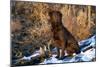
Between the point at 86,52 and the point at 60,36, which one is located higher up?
the point at 60,36

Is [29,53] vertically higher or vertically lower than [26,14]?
lower

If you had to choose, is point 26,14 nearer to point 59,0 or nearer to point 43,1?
point 43,1

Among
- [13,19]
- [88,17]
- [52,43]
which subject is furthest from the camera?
[88,17]

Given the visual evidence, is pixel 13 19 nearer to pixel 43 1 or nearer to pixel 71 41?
pixel 43 1

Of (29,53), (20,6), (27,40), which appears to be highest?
(20,6)

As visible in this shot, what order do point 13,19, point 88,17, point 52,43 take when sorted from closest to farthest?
point 13,19, point 52,43, point 88,17

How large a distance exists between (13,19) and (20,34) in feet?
0.59

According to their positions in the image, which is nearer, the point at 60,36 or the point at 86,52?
the point at 60,36

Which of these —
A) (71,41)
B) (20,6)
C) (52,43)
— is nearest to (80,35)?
(71,41)

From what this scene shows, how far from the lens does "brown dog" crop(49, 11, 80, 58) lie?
2.26 meters

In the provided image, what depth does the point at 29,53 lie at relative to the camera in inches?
85.4

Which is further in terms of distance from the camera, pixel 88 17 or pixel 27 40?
pixel 88 17

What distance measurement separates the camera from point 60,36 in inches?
90.0

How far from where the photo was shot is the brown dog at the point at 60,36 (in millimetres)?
2264
